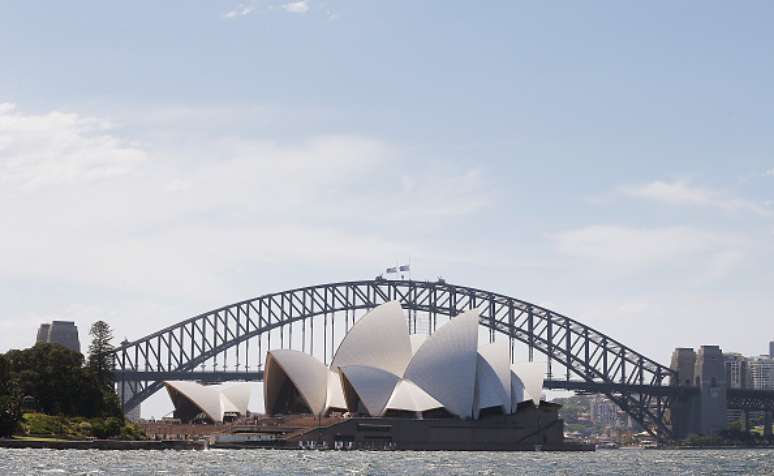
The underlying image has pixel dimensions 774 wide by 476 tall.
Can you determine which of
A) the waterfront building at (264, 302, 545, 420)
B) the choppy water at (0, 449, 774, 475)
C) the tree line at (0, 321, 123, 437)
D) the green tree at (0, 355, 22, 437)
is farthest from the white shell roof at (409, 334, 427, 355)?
the green tree at (0, 355, 22, 437)

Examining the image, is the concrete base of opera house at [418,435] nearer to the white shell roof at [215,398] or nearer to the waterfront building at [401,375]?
the waterfront building at [401,375]

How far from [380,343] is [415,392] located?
24.7ft

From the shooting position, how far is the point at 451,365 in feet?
516

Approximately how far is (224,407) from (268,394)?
315 inches

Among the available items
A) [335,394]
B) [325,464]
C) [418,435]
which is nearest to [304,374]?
[335,394]

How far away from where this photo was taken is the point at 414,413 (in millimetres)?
158000

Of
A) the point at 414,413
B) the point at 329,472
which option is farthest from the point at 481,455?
the point at 329,472

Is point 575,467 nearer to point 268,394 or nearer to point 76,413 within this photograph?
point 76,413

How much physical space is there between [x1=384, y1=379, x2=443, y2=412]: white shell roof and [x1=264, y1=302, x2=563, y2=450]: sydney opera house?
0.10 metres

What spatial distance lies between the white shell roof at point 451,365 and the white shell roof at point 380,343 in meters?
3.45

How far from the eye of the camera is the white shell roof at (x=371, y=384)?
158250 mm

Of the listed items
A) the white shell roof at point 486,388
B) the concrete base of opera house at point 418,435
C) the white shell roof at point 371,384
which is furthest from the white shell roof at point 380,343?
the concrete base of opera house at point 418,435

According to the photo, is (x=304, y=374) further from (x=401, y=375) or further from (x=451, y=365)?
(x=451, y=365)

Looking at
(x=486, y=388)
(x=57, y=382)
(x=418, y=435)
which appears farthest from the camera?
(x=486, y=388)
